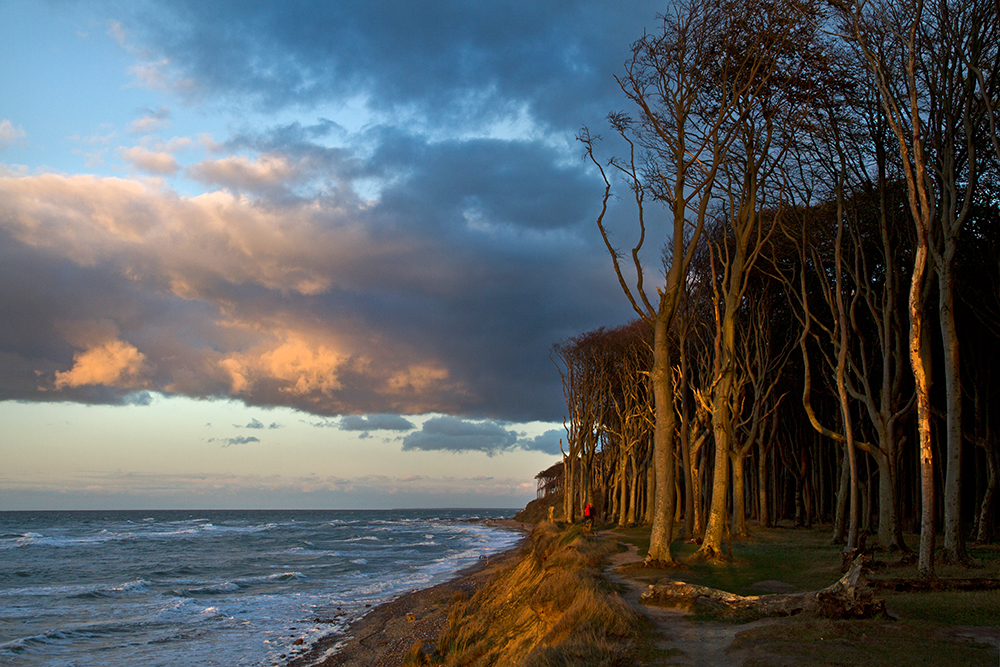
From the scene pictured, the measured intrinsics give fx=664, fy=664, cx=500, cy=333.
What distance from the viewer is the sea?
1600 centimetres

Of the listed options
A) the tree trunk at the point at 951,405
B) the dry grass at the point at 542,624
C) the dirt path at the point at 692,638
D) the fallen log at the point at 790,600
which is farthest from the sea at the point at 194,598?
the tree trunk at the point at 951,405

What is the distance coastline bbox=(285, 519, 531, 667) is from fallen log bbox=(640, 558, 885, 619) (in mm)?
5701

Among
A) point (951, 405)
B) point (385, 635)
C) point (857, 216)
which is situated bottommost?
point (385, 635)

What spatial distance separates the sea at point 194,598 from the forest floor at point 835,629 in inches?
365

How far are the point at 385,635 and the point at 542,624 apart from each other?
755 cm

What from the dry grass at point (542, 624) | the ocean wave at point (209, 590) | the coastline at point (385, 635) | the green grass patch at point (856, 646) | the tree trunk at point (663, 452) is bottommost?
the ocean wave at point (209, 590)

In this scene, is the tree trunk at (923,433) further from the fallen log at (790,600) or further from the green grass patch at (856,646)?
the green grass patch at (856,646)

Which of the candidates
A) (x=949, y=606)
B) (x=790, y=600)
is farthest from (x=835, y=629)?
(x=949, y=606)

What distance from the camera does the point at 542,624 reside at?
10234mm

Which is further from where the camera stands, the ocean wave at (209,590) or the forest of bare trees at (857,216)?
the ocean wave at (209,590)

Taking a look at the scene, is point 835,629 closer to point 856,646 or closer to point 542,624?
point 856,646

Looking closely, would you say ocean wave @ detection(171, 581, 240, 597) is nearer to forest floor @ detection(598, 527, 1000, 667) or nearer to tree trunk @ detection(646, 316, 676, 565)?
forest floor @ detection(598, 527, 1000, 667)

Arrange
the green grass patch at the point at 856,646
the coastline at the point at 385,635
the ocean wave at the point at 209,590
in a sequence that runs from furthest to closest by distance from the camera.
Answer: the ocean wave at the point at 209,590 < the coastline at the point at 385,635 < the green grass patch at the point at 856,646

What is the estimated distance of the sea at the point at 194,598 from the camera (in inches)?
630
